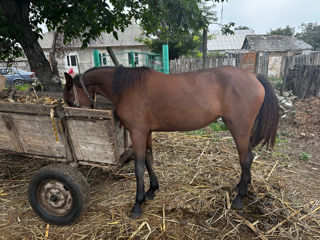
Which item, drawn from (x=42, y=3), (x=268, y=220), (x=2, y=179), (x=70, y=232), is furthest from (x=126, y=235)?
(x=42, y=3)

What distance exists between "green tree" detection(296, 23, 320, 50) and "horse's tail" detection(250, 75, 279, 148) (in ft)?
161

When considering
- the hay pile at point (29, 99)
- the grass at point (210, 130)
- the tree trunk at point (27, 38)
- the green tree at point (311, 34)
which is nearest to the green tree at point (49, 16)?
the tree trunk at point (27, 38)

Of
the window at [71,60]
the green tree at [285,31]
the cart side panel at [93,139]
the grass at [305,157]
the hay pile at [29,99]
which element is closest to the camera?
the cart side panel at [93,139]

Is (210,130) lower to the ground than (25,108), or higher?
lower

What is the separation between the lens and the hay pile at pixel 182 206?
2.49 metres

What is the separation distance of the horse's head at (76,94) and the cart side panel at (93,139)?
257 millimetres

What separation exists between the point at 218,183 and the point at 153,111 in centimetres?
164

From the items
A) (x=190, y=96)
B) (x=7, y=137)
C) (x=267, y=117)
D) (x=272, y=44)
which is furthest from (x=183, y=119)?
(x=272, y=44)

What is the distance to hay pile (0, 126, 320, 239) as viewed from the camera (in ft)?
8.16

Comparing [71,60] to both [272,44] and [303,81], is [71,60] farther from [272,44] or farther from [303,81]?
[272,44]

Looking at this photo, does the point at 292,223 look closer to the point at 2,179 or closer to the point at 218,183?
the point at 218,183

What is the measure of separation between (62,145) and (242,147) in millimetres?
2276

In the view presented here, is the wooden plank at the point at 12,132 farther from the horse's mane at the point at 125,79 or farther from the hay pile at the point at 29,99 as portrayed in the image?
the horse's mane at the point at 125,79

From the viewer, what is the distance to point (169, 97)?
2.59 metres
